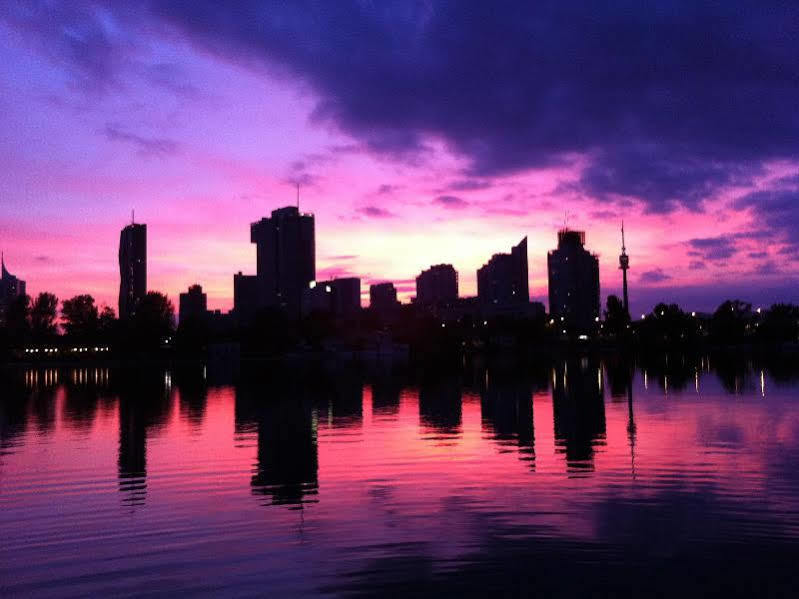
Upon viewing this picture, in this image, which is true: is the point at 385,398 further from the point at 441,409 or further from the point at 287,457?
the point at 287,457

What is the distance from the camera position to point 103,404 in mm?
52875

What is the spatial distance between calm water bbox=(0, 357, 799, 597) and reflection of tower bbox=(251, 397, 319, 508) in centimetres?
14

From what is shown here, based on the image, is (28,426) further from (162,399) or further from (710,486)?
(710,486)

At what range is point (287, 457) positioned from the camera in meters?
26.5

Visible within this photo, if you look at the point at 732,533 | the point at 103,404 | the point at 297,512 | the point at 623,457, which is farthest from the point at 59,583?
the point at 103,404

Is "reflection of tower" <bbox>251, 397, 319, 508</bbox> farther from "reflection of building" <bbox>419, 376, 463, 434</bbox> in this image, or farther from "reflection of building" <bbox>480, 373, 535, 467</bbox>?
"reflection of building" <bbox>480, 373, 535, 467</bbox>

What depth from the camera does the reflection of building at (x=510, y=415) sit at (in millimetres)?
29312

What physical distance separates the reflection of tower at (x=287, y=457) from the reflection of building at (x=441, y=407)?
5581 mm

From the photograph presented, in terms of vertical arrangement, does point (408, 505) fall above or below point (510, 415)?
below

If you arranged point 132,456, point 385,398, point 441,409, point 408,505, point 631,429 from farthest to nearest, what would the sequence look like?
point 385,398, point 441,409, point 631,429, point 132,456, point 408,505

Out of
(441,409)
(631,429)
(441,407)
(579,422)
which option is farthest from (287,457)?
(441,407)

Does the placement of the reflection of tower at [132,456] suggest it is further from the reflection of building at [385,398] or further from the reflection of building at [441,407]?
the reflection of building at [385,398]

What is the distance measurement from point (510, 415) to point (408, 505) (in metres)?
21.3

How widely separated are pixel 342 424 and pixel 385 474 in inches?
551
